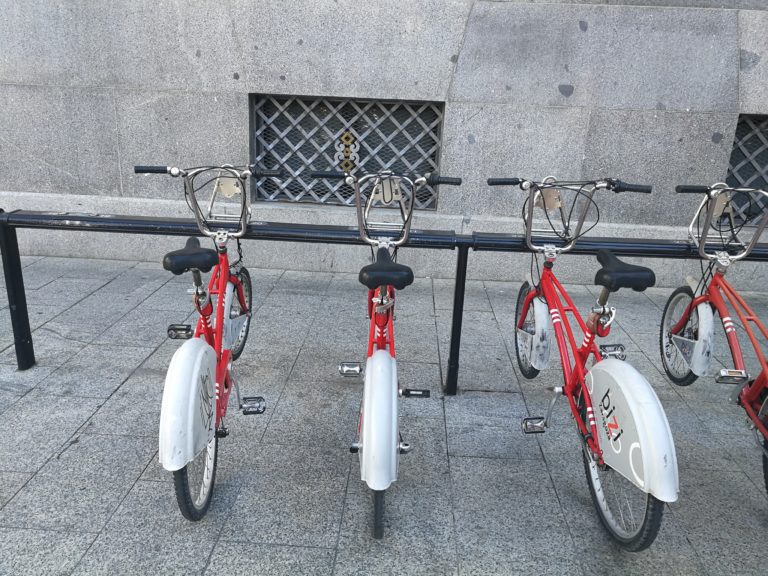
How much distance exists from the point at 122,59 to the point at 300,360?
3.50m

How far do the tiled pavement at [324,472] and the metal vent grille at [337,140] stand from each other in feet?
5.79

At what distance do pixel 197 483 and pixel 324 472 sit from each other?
2.07 ft

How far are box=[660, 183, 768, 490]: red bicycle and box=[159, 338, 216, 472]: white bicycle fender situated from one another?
2549 mm

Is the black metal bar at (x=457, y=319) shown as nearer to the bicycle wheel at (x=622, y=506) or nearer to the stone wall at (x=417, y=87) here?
the bicycle wheel at (x=622, y=506)

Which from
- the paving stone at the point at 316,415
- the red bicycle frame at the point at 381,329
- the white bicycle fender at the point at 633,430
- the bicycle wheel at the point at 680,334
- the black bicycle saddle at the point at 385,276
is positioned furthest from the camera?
the bicycle wheel at the point at 680,334

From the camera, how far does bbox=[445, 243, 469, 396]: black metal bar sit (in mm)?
3441

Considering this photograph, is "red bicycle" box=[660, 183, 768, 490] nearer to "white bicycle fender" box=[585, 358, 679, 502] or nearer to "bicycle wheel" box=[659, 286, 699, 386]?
"bicycle wheel" box=[659, 286, 699, 386]

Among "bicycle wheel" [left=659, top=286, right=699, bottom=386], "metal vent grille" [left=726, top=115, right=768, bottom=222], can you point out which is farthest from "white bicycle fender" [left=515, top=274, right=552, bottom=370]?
"metal vent grille" [left=726, top=115, right=768, bottom=222]

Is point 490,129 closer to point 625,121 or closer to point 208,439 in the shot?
point 625,121

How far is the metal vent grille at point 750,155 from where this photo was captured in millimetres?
5637

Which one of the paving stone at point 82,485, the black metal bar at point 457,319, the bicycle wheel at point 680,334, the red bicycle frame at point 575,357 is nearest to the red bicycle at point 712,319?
the bicycle wheel at point 680,334

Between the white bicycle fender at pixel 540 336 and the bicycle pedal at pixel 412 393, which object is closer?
the bicycle pedal at pixel 412 393

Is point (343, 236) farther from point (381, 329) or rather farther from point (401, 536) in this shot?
point (401, 536)

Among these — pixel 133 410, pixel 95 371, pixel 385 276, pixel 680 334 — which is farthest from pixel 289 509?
pixel 680 334
